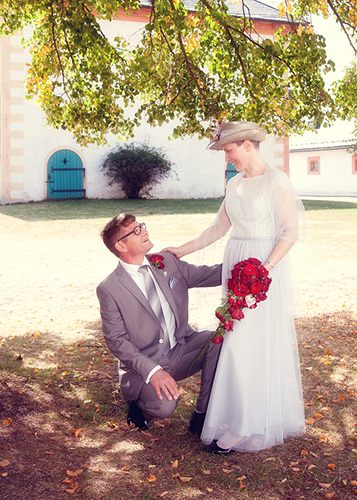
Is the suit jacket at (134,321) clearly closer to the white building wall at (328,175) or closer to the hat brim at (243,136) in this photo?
the hat brim at (243,136)

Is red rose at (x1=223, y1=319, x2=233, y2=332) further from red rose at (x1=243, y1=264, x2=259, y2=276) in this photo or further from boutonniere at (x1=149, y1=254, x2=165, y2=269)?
boutonniere at (x1=149, y1=254, x2=165, y2=269)

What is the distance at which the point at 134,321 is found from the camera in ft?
11.6

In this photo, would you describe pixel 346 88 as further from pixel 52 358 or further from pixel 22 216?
pixel 22 216

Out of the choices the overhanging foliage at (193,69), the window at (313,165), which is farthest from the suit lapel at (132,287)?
the window at (313,165)

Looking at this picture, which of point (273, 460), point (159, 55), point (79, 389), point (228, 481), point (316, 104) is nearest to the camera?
point (228, 481)

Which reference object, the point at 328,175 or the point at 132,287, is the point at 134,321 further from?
the point at 328,175

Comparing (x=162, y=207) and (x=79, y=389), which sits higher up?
(x=162, y=207)

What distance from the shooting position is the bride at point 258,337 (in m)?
3.33

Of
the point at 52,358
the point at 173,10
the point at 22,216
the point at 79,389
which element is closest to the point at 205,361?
the point at 79,389

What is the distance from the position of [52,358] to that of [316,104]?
3.95 m

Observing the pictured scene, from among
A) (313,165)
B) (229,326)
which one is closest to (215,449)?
(229,326)

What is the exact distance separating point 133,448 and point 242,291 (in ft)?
4.45

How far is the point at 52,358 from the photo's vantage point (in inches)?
212

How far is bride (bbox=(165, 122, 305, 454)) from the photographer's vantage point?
3.33m
